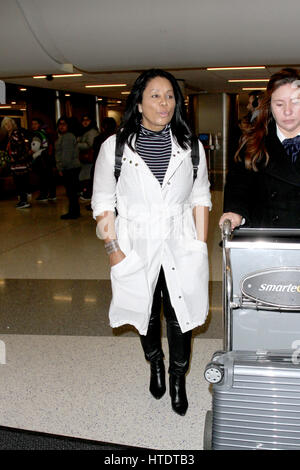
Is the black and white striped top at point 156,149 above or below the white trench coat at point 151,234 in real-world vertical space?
above

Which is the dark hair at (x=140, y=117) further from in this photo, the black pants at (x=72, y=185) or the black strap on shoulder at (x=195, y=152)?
the black pants at (x=72, y=185)

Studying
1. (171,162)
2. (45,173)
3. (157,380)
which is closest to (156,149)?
(171,162)

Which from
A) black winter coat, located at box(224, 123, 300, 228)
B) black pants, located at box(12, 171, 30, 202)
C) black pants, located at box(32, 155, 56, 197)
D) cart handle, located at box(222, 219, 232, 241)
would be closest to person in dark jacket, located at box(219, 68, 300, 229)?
black winter coat, located at box(224, 123, 300, 228)

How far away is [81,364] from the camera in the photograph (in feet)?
10.1

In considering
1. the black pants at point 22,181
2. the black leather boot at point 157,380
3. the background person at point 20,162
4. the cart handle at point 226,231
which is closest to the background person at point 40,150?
the background person at point 20,162

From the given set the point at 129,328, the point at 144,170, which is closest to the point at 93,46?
the point at 129,328

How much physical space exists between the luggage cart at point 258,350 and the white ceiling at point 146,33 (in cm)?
397

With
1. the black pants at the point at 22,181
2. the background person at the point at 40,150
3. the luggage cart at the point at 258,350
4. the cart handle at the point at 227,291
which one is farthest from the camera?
the background person at the point at 40,150

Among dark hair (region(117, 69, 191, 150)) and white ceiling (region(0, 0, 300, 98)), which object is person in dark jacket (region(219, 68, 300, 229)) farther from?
white ceiling (region(0, 0, 300, 98))

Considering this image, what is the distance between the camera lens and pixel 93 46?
5.85 m

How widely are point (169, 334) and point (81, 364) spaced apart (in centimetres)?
83

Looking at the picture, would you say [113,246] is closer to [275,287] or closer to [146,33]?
[275,287]

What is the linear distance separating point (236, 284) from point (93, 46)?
482 cm

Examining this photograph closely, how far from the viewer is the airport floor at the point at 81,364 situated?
2.42 m
